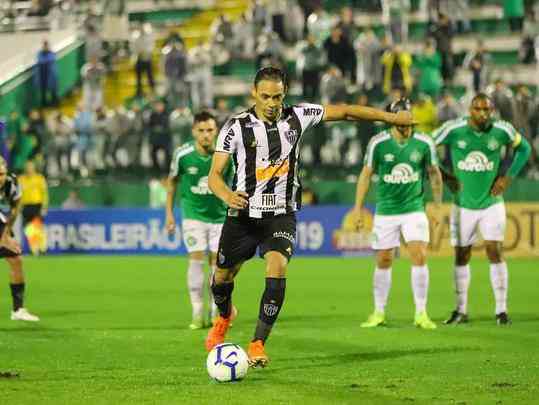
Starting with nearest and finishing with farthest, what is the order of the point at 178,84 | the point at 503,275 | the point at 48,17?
the point at 503,275, the point at 178,84, the point at 48,17

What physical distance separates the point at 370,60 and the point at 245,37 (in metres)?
4.01

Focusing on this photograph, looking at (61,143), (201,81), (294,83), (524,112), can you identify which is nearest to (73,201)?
(61,143)

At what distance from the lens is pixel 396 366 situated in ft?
31.6

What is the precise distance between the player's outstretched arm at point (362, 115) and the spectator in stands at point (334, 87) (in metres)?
17.3

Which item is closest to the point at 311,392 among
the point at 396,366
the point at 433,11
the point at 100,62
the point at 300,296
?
the point at 396,366

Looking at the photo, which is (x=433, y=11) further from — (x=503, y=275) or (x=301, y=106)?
(x=301, y=106)

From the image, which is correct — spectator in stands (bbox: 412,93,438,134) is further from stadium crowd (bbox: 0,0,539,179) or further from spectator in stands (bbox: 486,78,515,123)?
spectator in stands (bbox: 486,78,515,123)

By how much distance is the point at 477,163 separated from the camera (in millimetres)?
13148

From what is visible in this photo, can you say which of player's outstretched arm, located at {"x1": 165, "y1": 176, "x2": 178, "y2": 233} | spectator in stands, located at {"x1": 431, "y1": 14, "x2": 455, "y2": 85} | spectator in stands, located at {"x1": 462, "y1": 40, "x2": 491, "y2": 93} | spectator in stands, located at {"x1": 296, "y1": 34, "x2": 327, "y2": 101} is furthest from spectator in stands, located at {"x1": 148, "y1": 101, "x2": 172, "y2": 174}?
player's outstretched arm, located at {"x1": 165, "y1": 176, "x2": 178, "y2": 233}

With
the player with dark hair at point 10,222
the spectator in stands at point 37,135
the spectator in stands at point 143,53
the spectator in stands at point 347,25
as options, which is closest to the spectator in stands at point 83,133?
the spectator in stands at point 37,135

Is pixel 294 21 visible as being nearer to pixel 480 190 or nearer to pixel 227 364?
pixel 480 190

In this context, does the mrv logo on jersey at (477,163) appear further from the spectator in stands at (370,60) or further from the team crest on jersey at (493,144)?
the spectator in stands at (370,60)

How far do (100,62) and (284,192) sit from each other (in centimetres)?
2377

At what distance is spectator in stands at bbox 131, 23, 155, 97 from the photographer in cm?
3119
